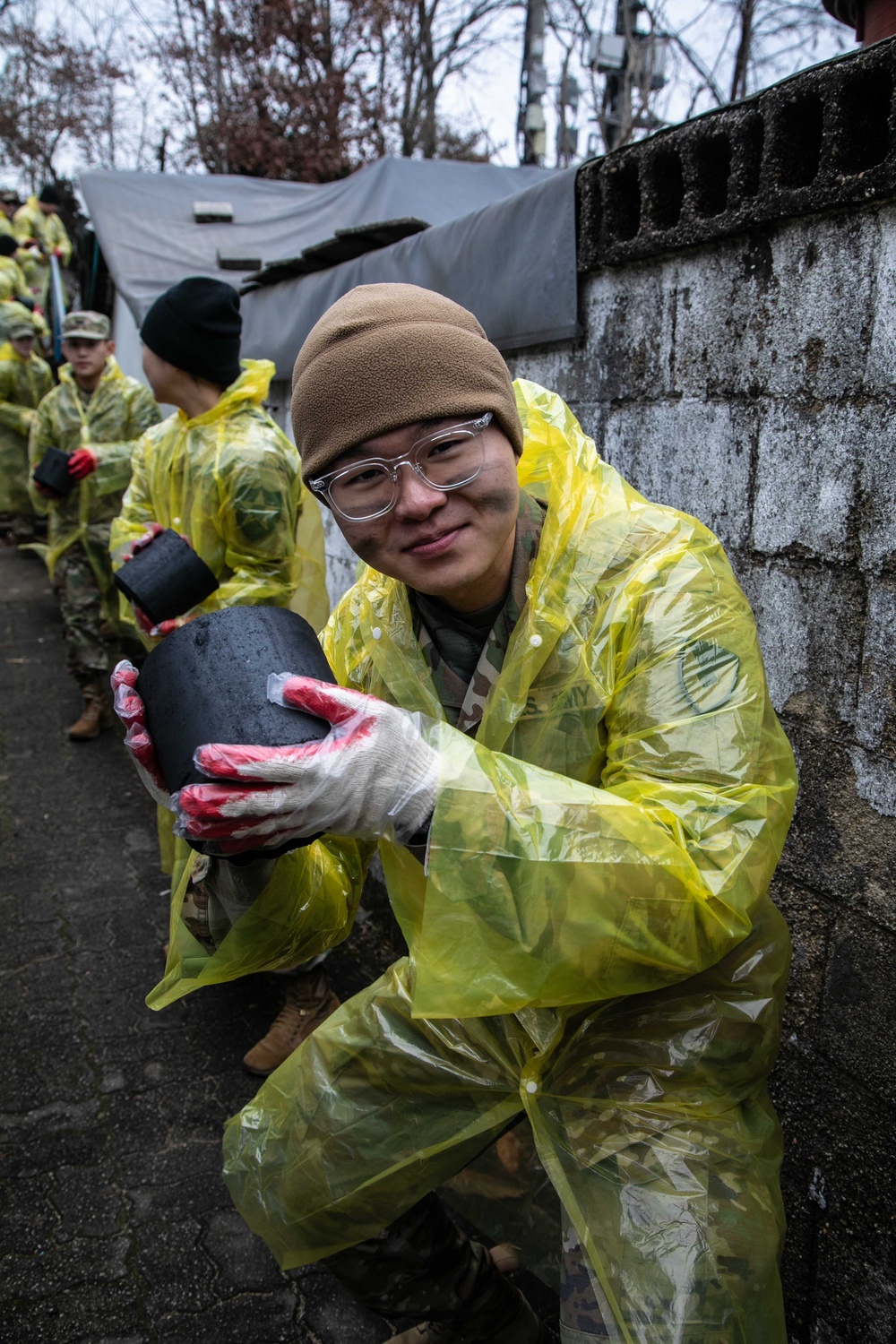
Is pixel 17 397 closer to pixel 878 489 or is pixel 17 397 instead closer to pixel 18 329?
pixel 18 329

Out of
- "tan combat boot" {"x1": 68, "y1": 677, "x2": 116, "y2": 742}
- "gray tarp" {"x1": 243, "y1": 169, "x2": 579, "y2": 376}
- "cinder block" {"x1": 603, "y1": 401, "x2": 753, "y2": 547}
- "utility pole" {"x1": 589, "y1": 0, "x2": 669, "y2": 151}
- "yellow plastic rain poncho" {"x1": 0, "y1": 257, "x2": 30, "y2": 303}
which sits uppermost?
"utility pole" {"x1": 589, "y1": 0, "x2": 669, "y2": 151}

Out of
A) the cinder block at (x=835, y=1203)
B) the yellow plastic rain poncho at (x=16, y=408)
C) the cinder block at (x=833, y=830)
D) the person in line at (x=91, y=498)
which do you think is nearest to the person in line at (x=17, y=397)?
the yellow plastic rain poncho at (x=16, y=408)

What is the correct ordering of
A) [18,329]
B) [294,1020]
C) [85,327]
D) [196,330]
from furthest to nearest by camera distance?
[18,329] → [85,327] → [196,330] → [294,1020]

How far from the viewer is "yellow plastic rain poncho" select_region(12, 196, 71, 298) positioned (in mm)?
13242

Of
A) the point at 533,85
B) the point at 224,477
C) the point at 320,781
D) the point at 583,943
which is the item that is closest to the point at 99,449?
the point at 224,477

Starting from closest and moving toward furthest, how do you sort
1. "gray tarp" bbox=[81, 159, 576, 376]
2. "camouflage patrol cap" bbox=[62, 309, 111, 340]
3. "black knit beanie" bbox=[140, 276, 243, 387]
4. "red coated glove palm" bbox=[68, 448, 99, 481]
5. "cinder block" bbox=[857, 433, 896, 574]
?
"cinder block" bbox=[857, 433, 896, 574]
"gray tarp" bbox=[81, 159, 576, 376]
"black knit beanie" bbox=[140, 276, 243, 387]
"red coated glove palm" bbox=[68, 448, 99, 481]
"camouflage patrol cap" bbox=[62, 309, 111, 340]

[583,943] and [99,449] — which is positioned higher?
[99,449]

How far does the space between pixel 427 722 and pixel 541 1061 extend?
0.65m

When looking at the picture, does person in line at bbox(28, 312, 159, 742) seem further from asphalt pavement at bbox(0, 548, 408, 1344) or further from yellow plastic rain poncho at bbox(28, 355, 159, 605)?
asphalt pavement at bbox(0, 548, 408, 1344)

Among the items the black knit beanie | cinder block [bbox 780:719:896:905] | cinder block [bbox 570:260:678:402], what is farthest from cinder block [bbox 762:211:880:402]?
the black knit beanie

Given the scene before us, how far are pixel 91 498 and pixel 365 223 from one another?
263 centimetres

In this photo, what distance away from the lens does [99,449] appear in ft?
18.8

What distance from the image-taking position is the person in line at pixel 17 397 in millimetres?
8570

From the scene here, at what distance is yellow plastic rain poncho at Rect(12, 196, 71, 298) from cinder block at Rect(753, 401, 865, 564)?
13151mm
